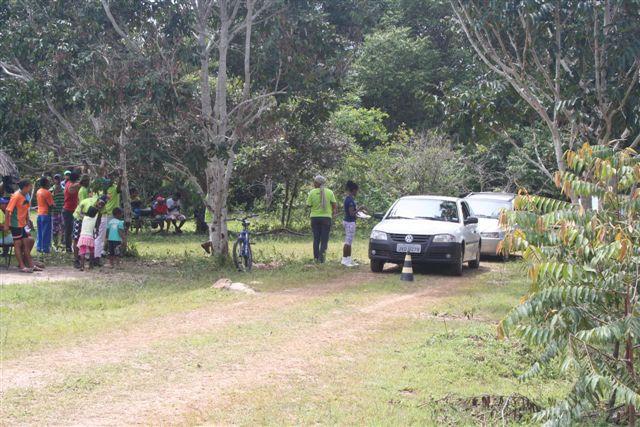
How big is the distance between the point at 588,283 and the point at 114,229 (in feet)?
40.3

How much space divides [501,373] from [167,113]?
10.0m

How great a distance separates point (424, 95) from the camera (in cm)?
1521

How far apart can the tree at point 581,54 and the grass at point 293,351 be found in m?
3.14

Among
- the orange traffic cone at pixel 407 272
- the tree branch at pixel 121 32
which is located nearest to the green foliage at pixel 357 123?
the tree branch at pixel 121 32

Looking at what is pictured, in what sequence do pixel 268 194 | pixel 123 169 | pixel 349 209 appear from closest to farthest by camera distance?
pixel 349 209 < pixel 123 169 < pixel 268 194

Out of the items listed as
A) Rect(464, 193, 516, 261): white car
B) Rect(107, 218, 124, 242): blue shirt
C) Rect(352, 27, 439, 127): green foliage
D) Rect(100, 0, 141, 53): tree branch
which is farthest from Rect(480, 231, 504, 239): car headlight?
Rect(352, 27, 439, 127): green foliage

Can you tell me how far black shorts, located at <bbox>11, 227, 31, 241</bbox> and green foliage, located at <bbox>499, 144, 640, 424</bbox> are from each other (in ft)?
37.8

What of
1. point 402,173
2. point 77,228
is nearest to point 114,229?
point 77,228

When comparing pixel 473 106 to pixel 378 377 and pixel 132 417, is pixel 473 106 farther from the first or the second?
pixel 132 417

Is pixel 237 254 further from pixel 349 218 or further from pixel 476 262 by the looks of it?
pixel 476 262

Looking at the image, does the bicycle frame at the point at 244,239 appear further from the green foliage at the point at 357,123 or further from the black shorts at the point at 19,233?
the green foliage at the point at 357,123

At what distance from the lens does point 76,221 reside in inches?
643

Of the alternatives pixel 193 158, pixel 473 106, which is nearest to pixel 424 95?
pixel 473 106

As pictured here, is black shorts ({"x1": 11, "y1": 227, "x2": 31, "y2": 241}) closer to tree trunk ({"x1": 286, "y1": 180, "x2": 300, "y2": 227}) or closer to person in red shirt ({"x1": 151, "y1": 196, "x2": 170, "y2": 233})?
person in red shirt ({"x1": 151, "y1": 196, "x2": 170, "y2": 233})
